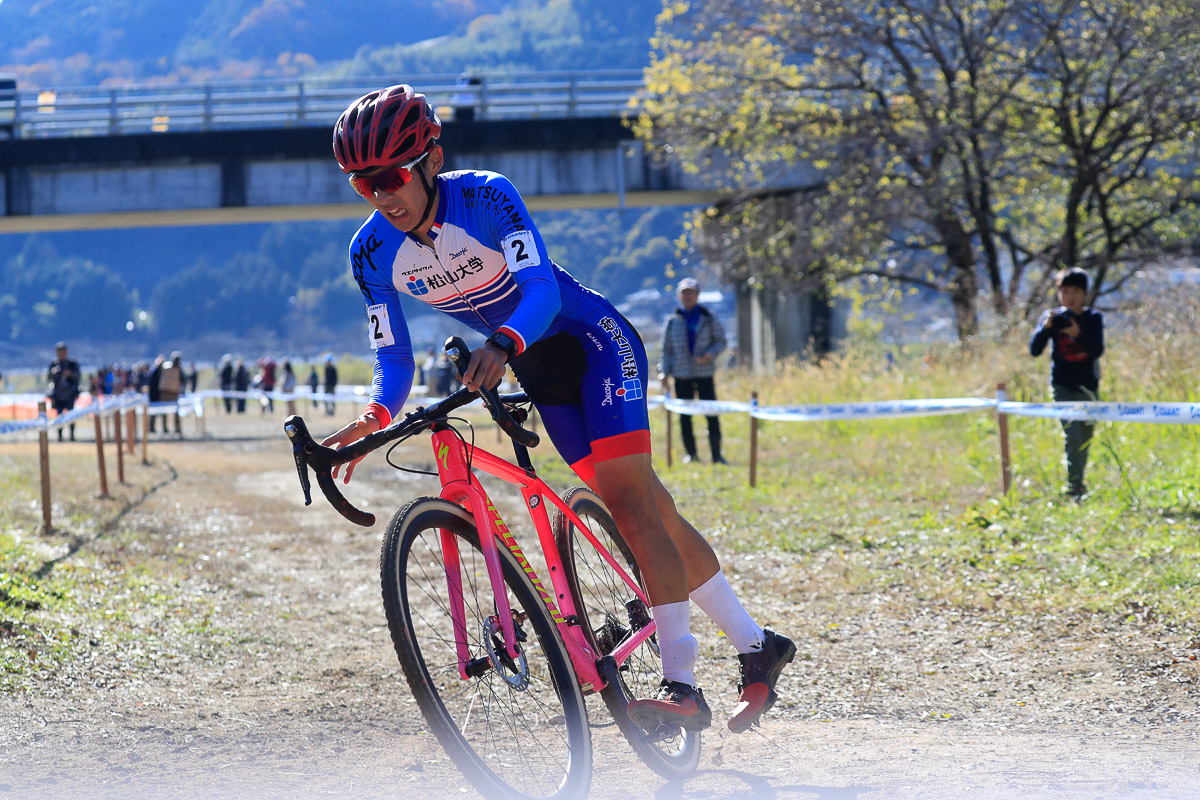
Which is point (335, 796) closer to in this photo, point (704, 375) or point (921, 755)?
point (921, 755)

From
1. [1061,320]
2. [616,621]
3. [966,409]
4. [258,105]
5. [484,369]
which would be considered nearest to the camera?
[484,369]

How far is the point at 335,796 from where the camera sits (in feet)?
11.0

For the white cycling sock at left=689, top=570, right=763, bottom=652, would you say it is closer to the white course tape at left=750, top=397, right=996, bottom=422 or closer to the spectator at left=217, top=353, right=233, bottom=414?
the white course tape at left=750, top=397, right=996, bottom=422

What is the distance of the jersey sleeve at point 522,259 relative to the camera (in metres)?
3.05

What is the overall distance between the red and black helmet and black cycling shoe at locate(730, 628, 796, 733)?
76.2 inches

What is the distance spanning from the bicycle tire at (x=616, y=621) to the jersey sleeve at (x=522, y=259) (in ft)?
2.97

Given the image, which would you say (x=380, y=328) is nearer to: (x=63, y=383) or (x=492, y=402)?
(x=492, y=402)

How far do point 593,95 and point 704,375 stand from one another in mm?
20001

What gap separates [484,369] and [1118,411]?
5983 mm

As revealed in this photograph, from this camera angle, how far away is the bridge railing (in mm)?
29531

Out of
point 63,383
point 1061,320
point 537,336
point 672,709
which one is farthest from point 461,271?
point 63,383

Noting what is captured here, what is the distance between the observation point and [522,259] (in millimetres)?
3238

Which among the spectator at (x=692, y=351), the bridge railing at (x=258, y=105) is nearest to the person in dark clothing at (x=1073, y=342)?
the spectator at (x=692, y=351)

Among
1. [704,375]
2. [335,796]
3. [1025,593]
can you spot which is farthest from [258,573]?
[704,375]
